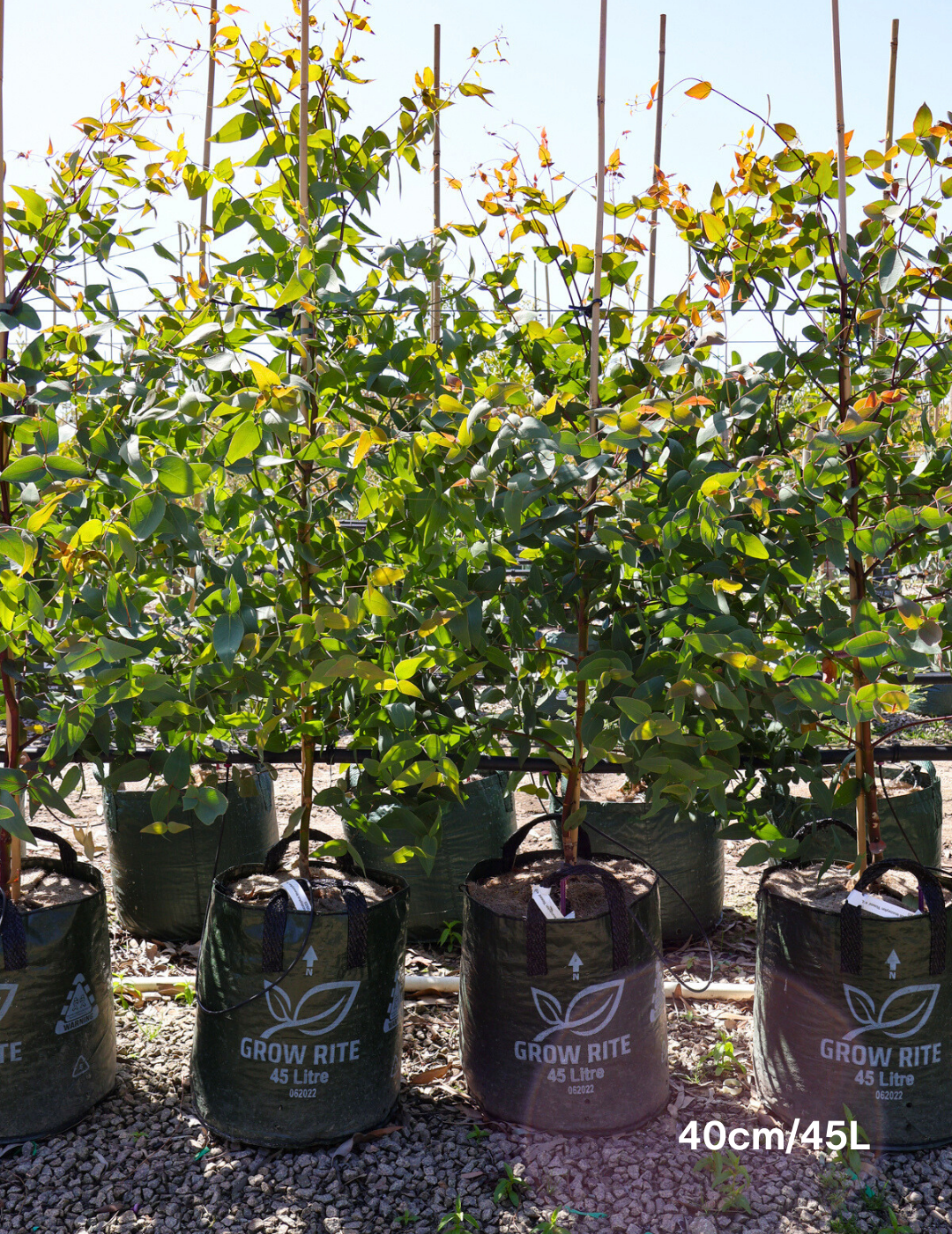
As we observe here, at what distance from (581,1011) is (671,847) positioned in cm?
105

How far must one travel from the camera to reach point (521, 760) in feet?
6.09

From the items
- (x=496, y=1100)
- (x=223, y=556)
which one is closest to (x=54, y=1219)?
(x=496, y=1100)

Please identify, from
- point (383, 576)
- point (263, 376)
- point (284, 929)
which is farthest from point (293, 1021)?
point (263, 376)

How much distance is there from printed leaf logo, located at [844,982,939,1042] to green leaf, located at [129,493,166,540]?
1.49 metres

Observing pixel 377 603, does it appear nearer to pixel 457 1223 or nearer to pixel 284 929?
pixel 284 929

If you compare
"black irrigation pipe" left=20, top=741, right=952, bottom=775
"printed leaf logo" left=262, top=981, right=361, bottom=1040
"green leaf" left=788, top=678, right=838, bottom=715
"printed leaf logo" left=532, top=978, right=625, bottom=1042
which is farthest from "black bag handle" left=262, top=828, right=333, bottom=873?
"green leaf" left=788, top=678, right=838, bottom=715

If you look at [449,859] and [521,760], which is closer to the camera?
[521,760]

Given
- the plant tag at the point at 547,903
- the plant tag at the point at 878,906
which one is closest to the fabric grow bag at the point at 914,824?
the plant tag at the point at 878,906

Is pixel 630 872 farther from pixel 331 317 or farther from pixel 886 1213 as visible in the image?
pixel 331 317

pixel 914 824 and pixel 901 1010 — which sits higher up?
pixel 914 824

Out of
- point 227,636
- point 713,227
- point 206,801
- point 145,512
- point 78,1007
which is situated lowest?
point 78,1007

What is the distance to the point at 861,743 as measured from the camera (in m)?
1.93

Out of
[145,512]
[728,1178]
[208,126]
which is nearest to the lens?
[145,512]

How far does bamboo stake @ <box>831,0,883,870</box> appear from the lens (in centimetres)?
177
